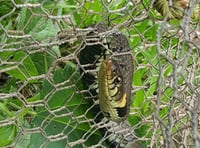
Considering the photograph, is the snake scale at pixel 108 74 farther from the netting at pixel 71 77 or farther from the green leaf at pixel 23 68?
the green leaf at pixel 23 68

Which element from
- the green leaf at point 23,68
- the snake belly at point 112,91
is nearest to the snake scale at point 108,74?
the snake belly at point 112,91

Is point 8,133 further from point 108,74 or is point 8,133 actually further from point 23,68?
point 108,74

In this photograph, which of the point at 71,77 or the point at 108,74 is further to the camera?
the point at 71,77

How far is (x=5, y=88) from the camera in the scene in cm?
136

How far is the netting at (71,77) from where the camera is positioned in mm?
1231

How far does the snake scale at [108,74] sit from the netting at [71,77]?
1 cm

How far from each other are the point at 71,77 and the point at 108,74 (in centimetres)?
13

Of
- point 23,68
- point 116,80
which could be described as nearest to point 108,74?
point 116,80

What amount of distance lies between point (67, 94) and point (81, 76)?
0.19 ft

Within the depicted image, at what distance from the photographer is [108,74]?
1222 mm

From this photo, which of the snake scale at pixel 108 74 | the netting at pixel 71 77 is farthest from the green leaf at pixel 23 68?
the snake scale at pixel 108 74

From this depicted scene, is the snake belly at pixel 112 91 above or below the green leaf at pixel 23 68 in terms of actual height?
below

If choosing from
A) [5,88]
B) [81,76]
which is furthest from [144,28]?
[5,88]

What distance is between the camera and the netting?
1231 mm
